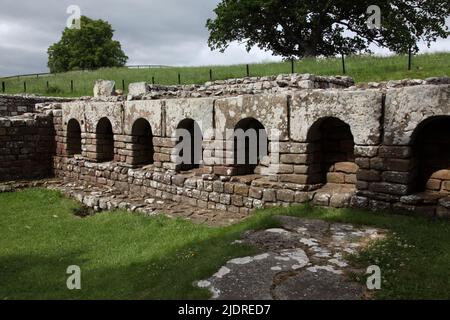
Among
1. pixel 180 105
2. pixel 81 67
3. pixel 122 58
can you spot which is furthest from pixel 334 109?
pixel 122 58

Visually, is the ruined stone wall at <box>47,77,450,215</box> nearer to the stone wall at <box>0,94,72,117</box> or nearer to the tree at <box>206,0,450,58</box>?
the stone wall at <box>0,94,72,117</box>

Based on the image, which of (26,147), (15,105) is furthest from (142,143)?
(15,105)

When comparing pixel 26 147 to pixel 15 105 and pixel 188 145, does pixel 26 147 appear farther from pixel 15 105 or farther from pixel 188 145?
pixel 15 105

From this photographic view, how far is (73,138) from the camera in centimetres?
1306

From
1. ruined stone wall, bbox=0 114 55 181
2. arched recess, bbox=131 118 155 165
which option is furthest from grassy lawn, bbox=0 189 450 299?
ruined stone wall, bbox=0 114 55 181

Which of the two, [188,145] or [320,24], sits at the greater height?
[320,24]

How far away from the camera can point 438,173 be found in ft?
20.7

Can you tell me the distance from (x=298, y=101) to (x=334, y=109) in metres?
0.65

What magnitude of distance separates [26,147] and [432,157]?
11.1m

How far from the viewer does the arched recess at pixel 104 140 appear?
11711mm

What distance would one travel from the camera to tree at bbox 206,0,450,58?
26.7 meters

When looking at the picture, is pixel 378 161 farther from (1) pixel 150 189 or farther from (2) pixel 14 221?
(2) pixel 14 221

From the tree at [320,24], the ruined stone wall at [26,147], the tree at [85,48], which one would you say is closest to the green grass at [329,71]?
the tree at [320,24]

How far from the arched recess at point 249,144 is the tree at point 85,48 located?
1762 inches
